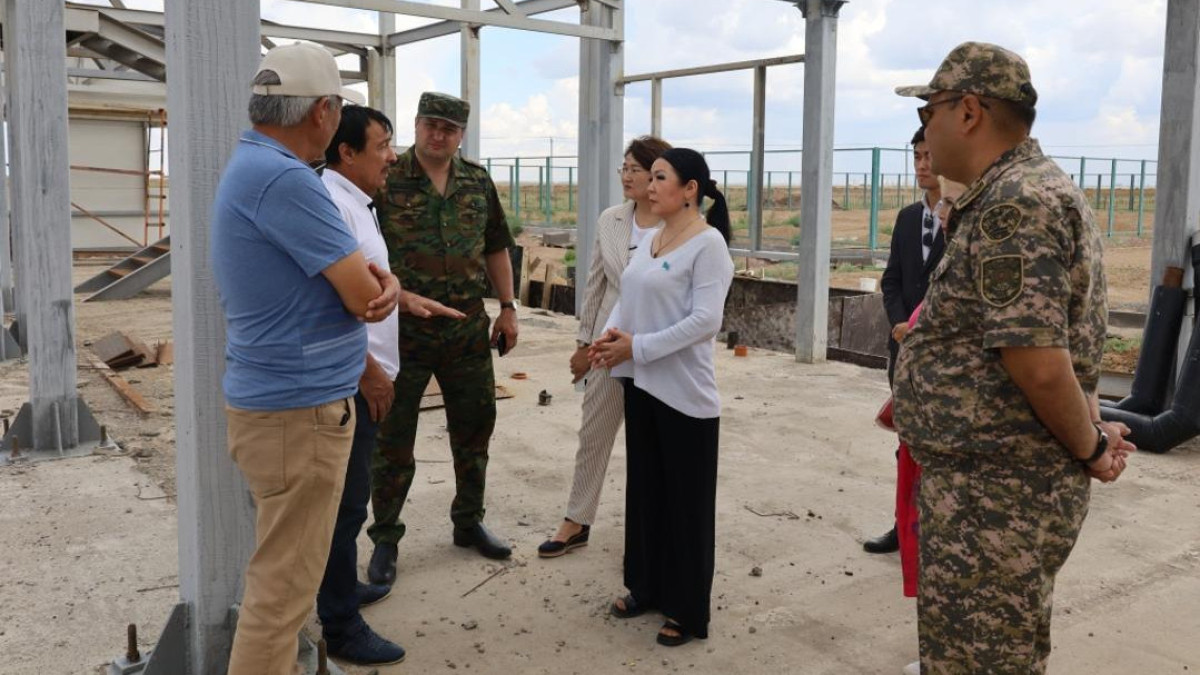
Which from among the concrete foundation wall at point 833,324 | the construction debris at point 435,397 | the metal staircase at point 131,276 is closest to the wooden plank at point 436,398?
the construction debris at point 435,397

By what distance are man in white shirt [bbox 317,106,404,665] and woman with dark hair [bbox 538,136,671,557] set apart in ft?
3.13

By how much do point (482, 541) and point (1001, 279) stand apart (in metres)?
2.82

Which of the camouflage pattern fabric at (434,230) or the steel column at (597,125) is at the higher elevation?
the steel column at (597,125)

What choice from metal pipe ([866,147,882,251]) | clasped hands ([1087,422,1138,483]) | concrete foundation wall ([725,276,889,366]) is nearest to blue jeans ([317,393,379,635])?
clasped hands ([1087,422,1138,483])

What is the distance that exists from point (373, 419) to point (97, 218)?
60.6 ft

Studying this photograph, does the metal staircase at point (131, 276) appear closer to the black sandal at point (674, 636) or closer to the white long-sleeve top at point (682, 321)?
the white long-sleeve top at point (682, 321)

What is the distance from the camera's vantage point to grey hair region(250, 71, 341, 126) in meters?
2.42

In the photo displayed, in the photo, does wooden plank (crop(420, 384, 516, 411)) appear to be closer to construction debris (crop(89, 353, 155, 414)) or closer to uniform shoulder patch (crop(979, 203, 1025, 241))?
construction debris (crop(89, 353, 155, 414))

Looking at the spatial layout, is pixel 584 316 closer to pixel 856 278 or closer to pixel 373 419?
pixel 373 419

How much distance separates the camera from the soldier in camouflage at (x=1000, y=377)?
6.68ft

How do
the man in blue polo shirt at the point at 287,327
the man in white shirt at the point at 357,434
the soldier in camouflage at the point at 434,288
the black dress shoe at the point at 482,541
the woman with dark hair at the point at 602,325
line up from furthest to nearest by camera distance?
1. the black dress shoe at the point at 482,541
2. the woman with dark hair at the point at 602,325
3. the soldier in camouflage at the point at 434,288
4. the man in white shirt at the point at 357,434
5. the man in blue polo shirt at the point at 287,327

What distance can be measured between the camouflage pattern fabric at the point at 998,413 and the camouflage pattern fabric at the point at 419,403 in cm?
219

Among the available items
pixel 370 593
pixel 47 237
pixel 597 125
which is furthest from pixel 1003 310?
pixel 597 125

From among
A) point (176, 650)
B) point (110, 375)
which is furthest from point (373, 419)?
point (110, 375)
